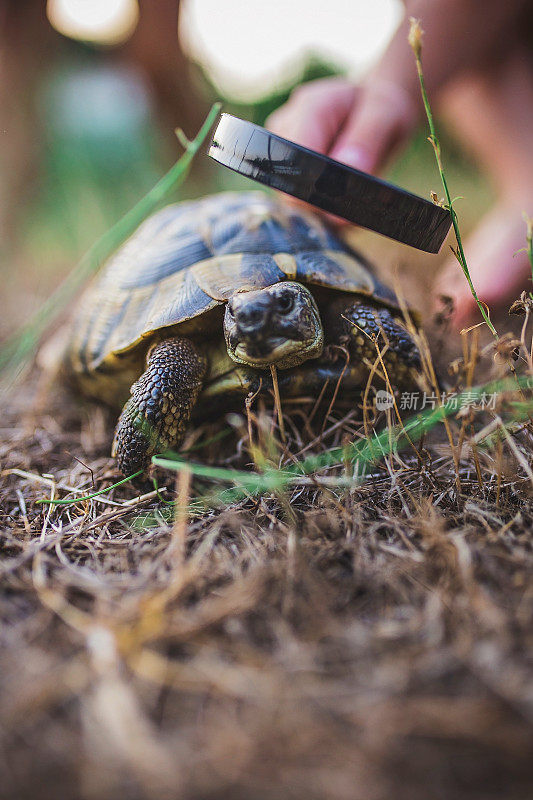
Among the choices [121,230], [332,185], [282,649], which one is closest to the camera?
[282,649]

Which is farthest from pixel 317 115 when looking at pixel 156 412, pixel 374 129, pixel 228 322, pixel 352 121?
pixel 156 412

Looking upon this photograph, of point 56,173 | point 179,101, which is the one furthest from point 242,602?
point 179,101

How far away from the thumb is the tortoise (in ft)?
0.95

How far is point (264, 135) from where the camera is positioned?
1368 millimetres

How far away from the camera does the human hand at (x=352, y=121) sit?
208 centimetres

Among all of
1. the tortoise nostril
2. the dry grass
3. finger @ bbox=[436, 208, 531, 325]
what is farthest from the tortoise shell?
the dry grass

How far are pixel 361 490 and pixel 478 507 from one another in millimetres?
307

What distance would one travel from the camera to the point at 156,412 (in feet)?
5.21

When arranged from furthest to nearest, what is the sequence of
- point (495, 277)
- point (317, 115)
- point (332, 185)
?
point (495, 277) → point (317, 115) → point (332, 185)

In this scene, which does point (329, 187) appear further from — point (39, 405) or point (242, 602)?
point (39, 405)

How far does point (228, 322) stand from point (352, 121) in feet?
4.05

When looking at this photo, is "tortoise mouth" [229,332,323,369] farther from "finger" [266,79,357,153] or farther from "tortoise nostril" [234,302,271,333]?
"finger" [266,79,357,153]

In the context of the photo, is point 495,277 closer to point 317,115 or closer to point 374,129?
point 374,129

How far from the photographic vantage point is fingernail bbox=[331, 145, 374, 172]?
2.05 metres
